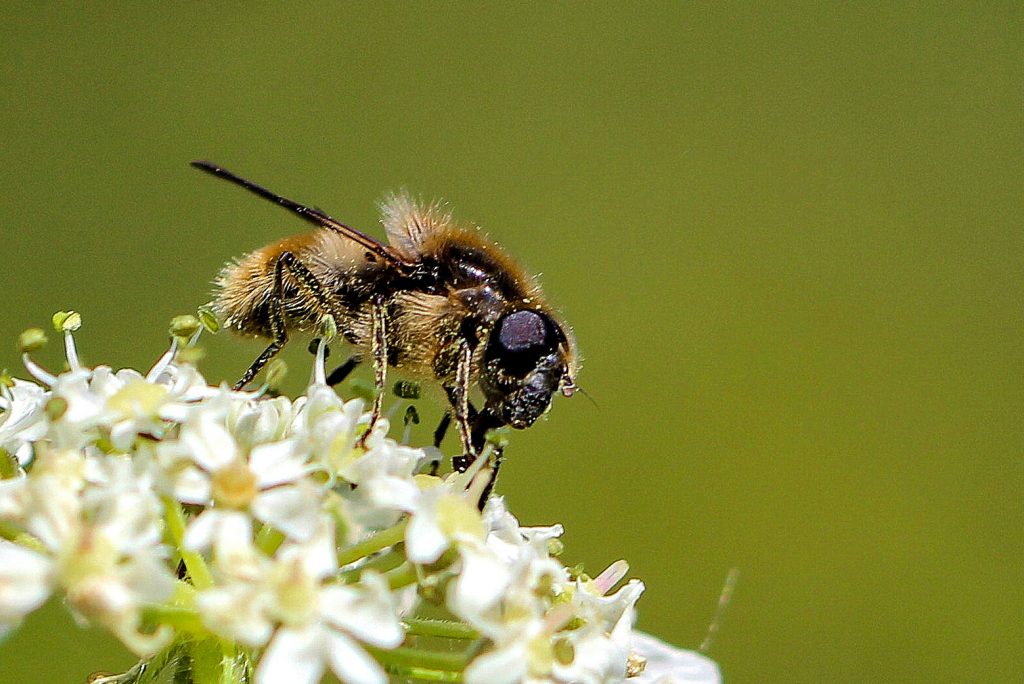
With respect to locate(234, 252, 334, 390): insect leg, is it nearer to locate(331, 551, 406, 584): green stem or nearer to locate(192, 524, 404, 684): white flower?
locate(331, 551, 406, 584): green stem

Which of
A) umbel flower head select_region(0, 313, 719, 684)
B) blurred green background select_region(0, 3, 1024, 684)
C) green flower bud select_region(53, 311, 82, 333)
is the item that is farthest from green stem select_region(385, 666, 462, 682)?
blurred green background select_region(0, 3, 1024, 684)

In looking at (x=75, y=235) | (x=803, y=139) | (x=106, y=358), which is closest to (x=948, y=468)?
(x=803, y=139)

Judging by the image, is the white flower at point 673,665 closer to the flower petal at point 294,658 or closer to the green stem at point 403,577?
the green stem at point 403,577

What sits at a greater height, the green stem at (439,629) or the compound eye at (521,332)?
the compound eye at (521,332)

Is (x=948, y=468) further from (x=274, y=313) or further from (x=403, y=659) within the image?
(x=403, y=659)

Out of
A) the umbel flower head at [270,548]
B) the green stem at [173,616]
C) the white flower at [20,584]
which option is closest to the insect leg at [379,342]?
the umbel flower head at [270,548]
